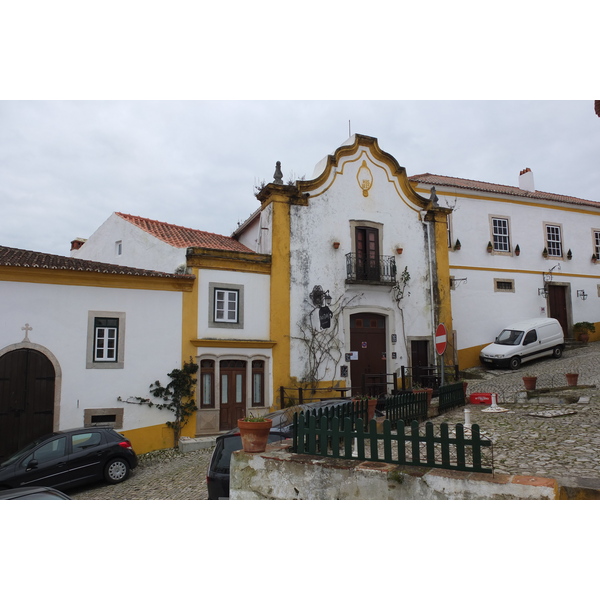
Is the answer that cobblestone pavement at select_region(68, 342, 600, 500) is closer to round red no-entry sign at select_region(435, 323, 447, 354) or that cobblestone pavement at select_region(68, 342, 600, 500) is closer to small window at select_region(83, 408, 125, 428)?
small window at select_region(83, 408, 125, 428)

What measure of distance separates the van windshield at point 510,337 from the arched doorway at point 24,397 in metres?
16.6

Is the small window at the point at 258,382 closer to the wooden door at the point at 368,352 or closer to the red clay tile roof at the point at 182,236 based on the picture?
the wooden door at the point at 368,352

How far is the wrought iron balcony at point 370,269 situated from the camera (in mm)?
17422

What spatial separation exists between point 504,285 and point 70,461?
1871cm

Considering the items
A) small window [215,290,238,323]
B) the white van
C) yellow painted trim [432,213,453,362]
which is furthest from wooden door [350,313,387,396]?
the white van

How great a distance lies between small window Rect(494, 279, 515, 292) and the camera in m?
22.0

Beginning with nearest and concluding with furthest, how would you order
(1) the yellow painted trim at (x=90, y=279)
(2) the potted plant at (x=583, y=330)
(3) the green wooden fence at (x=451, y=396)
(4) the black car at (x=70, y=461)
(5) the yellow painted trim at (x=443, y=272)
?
(4) the black car at (x=70, y=461)
(3) the green wooden fence at (x=451, y=396)
(1) the yellow painted trim at (x=90, y=279)
(5) the yellow painted trim at (x=443, y=272)
(2) the potted plant at (x=583, y=330)

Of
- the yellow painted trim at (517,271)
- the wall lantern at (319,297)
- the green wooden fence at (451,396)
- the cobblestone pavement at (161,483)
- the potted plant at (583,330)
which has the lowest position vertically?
the cobblestone pavement at (161,483)

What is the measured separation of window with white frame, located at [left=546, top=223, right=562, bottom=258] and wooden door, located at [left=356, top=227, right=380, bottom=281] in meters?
10.3

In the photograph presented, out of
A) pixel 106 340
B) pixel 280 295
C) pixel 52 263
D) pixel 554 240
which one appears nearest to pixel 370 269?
pixel 280 295

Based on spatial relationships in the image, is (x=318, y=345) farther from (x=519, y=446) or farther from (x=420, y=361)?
(x=519, y=446)

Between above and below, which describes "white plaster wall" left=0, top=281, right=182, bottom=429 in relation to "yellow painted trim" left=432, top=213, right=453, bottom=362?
below

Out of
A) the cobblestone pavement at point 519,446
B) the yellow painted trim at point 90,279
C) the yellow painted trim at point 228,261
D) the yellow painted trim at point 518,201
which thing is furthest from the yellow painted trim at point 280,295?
the yellow painted trim at point 518,201

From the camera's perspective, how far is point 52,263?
1311cm
